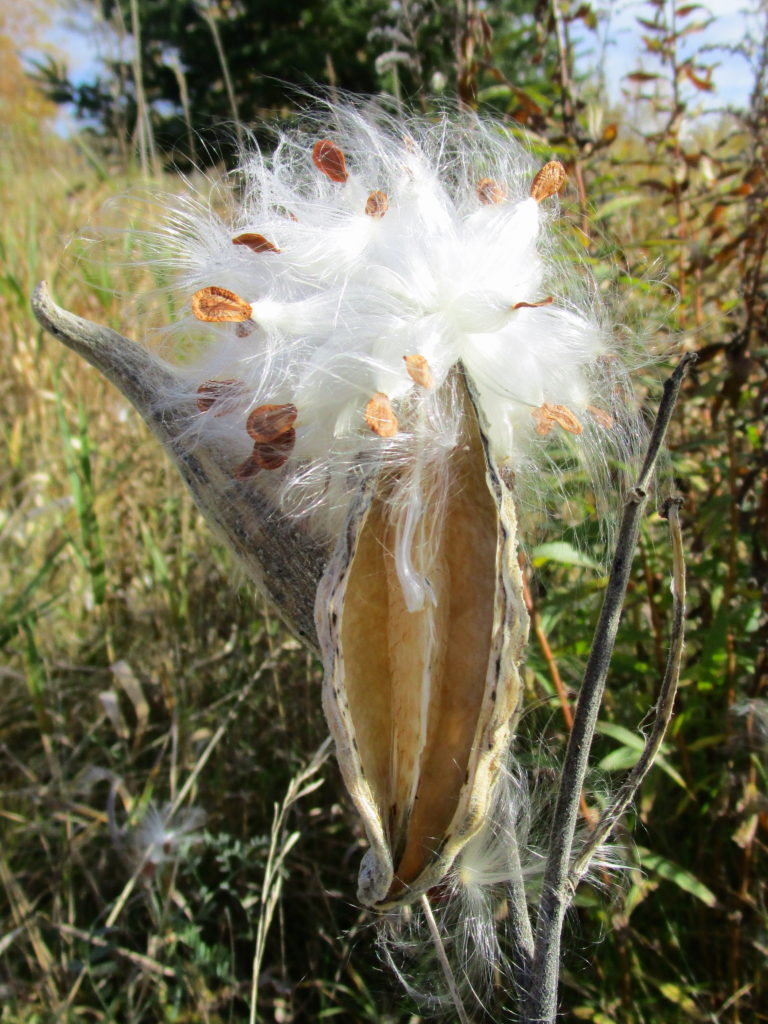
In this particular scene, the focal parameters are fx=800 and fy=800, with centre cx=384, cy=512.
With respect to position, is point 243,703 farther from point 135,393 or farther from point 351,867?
point 135,393

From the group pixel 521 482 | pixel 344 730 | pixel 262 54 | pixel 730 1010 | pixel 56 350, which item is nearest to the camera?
pixel 344 730

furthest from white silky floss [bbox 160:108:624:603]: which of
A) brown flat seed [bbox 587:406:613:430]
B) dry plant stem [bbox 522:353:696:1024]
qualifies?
dry plant stem [bbox 522:353:696:1024]

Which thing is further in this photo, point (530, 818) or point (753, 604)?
point (753, 604)

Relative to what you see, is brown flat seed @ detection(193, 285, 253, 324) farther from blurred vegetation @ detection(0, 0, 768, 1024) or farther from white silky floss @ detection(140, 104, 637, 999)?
blurred vegetation @ detection(0, 0, 768, 1024)

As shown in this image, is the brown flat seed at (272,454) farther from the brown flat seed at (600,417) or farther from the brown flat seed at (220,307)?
the brown flat seed at (600,417)

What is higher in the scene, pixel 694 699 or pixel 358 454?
pixel 358 454

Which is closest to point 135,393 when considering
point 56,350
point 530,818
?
point 530,818
